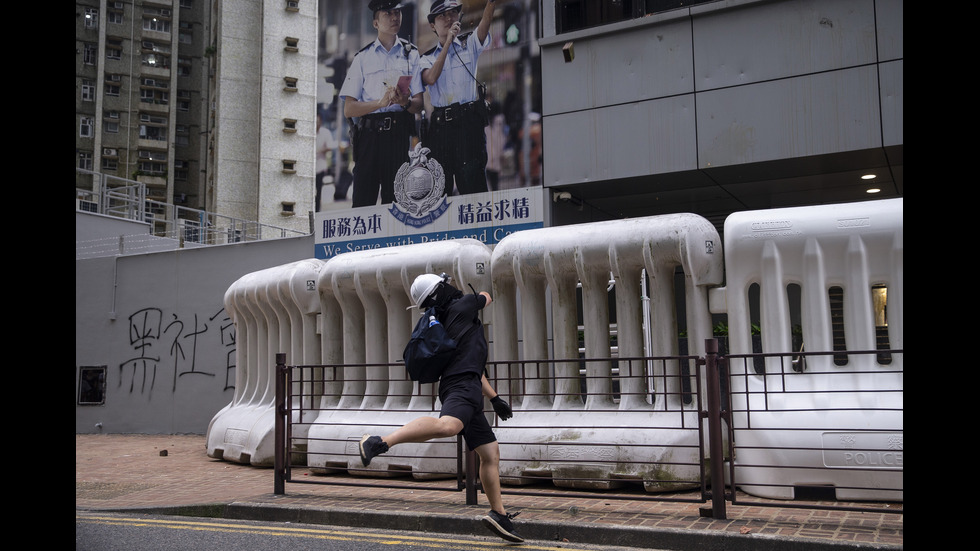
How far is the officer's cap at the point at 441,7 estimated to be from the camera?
55.2ft

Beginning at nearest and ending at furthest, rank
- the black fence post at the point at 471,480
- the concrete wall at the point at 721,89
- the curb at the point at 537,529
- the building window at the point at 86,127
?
the curb at the point at 537,529
the black fence post at the point at 471,480
the concrete wall at the point at 721,89
the building window at the point at 86,127

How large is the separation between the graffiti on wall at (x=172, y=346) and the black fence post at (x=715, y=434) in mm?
13844

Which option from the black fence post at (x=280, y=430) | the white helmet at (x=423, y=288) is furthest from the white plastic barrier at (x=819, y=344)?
the black fence post at (x=280, y=430)

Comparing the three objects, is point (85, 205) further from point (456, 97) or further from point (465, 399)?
point (465, 399)

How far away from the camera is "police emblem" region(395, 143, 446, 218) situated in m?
16.5

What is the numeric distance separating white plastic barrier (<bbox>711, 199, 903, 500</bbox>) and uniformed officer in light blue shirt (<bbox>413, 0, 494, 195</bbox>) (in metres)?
8.52

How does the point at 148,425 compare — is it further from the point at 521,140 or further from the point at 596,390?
the point at 596,390

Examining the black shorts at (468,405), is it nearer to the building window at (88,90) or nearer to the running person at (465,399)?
the running person at (465,399)

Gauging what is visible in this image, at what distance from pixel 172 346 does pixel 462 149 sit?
8.40 meters

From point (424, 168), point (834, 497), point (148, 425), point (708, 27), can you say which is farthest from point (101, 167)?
point (834, 497)

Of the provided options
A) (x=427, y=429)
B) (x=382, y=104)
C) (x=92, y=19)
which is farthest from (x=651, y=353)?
(x=92, y=19)

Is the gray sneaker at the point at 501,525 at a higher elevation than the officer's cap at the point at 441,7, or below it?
below
